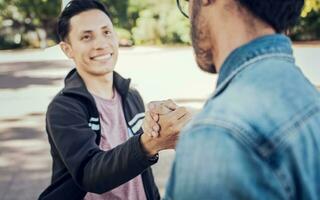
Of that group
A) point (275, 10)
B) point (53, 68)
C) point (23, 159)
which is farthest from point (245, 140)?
point (53, 68)

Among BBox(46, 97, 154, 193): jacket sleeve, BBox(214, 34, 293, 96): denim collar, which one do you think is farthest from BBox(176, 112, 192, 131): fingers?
BBox(214, 34, 293, 96): denim collar

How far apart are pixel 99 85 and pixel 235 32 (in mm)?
1209

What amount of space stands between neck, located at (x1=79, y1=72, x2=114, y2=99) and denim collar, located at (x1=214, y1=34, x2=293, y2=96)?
3.85ft

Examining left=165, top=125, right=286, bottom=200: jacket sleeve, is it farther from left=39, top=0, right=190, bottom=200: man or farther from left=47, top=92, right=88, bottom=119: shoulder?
left=47, top=92, right=88, bottom=119: shoulder

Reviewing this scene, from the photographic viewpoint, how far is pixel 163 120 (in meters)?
1.74

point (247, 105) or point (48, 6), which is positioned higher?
point (247, 105)

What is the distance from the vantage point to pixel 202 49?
1232mm

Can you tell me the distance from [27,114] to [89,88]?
7.68 meters

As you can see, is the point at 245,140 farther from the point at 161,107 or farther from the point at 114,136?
the point at 114,136

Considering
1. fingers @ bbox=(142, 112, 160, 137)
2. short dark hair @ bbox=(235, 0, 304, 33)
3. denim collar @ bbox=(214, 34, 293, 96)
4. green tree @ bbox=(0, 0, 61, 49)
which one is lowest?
green tree @ bbox=(0, 0, 61, 49)

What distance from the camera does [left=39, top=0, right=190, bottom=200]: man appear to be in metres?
1.81

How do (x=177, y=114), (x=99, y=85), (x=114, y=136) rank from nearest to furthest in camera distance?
(x=177, y=114), (x=114, y=136), (x=99, y=85)

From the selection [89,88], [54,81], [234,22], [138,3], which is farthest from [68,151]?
[138,3]

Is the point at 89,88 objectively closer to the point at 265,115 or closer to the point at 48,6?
the point at 265,115
